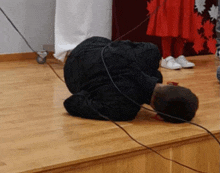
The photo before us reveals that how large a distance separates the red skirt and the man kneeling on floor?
1.24 m

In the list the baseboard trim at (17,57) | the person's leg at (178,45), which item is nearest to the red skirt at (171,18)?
the person's leg at (178,45)

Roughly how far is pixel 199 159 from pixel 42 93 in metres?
0.87

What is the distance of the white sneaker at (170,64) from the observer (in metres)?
2.86

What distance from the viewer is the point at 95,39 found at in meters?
1.84

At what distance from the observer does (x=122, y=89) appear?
1.66 m

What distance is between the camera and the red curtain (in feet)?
10.4

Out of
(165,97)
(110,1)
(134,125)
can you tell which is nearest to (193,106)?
(165,97)

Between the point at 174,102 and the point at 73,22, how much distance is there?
136cm

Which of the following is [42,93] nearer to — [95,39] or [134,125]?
[95,39]

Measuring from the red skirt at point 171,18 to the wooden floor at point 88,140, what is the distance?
0.92m

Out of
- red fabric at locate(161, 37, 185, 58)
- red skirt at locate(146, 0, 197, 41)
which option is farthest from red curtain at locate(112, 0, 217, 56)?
red fabric at locate(161, 37, 185, 58)

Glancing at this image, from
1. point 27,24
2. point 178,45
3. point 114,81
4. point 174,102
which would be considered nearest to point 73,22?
point 27,24

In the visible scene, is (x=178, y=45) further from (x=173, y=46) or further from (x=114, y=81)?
(x=114, y=81)

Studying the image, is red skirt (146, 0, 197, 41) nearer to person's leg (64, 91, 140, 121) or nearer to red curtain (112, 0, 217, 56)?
red curtain (112, 0, 217, 56)
